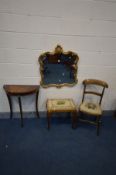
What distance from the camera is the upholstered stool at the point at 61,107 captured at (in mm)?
2893

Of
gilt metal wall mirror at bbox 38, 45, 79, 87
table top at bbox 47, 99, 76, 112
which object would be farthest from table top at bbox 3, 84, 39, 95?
table top at bbox 47, 99, 76, 112

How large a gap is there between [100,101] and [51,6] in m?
1.80

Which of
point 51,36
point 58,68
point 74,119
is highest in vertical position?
point 51,36

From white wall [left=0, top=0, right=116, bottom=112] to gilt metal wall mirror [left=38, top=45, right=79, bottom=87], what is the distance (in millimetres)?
92

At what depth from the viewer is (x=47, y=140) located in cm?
278

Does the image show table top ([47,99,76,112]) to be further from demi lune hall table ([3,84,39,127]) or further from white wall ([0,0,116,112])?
demi lune hall table ([3,84,39,127])

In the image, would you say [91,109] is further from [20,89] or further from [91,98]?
[20,89]

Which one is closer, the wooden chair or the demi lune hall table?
the demi lune hall table

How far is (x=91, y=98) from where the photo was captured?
3465mm

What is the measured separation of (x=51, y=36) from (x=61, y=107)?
118cm

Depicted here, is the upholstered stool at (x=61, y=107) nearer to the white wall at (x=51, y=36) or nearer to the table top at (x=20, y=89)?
the white wall at (x=51, y=36)

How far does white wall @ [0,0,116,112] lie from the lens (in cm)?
280

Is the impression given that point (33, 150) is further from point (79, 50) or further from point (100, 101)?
point (79, 50)

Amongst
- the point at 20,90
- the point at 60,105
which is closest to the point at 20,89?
the point at 20,90
